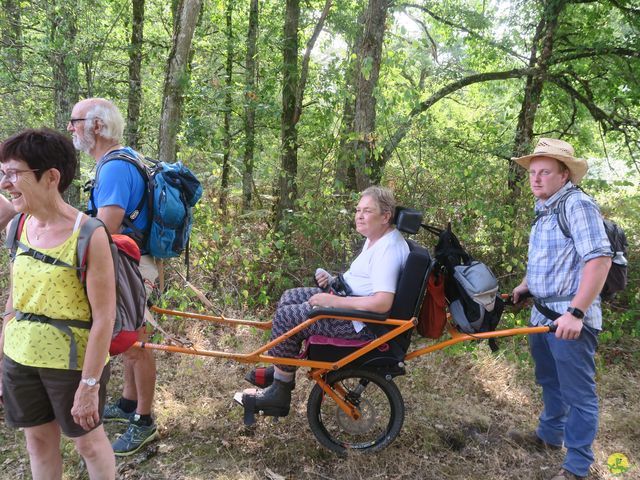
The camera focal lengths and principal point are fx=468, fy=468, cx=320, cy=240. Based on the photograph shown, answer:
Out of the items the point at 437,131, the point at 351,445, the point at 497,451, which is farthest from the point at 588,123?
the point at 351,445

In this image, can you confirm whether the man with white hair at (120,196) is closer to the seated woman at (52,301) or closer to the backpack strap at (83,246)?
the seated woman at (52,301)

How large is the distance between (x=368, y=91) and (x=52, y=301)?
13.4 feet

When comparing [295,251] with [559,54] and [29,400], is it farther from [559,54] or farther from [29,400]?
[559,54]

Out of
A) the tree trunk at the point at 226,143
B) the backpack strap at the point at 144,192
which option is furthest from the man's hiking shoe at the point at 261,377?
the tree trunk at the point at 226,143

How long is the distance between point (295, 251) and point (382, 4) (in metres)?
2.96

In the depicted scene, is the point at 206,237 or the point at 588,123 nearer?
the point at 206,237

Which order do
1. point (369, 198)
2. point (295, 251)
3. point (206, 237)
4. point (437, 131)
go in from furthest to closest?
point (437, 131) < point (295, 251) < point (206, 237) < point (369, 198)

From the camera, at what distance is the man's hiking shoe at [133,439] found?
316 cm

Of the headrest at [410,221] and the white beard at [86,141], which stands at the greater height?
the white beard at [86,141]

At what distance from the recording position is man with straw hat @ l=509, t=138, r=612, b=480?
265 cm

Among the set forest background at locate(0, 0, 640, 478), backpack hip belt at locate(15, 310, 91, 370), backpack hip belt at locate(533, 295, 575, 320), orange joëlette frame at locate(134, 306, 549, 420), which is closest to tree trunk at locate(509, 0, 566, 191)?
forest background at locate(0, 0, 640, 478)

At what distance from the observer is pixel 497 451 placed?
336 cm

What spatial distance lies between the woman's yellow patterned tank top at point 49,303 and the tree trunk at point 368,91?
3.52 m

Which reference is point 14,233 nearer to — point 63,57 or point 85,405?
point 85,405
